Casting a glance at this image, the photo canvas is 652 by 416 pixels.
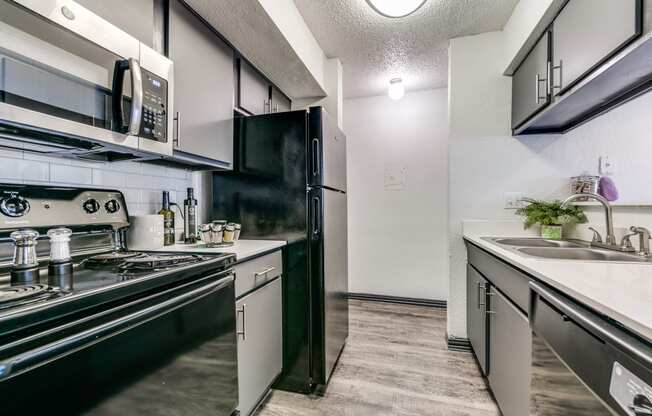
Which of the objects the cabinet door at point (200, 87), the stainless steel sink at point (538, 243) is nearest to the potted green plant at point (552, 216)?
the stainless steel sink at point (538, 243)

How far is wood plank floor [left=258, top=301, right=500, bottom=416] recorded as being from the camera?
1610 mm

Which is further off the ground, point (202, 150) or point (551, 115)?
point (551, 115)

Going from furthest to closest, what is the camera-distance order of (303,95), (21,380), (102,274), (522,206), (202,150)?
(303,95), (522,206), (202,150), (102,274), (21,380)

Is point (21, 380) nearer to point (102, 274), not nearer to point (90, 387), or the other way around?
point (90, 387)

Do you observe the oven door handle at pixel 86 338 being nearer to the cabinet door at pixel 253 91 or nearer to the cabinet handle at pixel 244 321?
the cabinet handle at pixel 244 321

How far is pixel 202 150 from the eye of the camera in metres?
1.58

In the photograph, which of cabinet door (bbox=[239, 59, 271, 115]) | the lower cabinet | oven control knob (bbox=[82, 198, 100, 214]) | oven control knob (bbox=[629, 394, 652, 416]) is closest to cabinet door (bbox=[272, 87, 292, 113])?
cabinet door (bbox=[239, 59, 271, 115])

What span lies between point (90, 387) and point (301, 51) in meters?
2.02

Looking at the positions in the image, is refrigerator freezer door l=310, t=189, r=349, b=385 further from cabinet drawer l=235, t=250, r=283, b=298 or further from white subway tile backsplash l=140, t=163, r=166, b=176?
white subway tile backsplash l=140, t=163, r=166, b=176

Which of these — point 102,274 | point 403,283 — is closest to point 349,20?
point 102,274

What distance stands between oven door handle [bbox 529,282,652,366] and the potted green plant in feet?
3.80

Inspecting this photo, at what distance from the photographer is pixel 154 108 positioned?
1.20 m

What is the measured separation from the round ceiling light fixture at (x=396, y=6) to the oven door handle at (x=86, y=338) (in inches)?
61.9

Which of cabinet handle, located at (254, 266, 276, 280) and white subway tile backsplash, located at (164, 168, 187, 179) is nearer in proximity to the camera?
cabinet handle, located at (254, 266, 276, 280)
